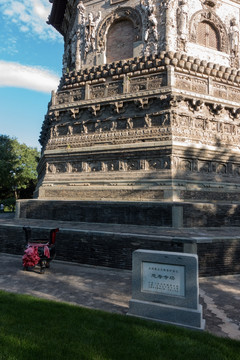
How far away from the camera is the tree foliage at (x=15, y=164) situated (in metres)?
37.9

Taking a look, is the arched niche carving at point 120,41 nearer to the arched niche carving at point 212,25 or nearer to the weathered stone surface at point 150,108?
the weathered stone surface at point 150,108

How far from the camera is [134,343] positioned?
13.0 feet

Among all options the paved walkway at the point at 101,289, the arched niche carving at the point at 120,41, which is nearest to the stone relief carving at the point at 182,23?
the arched niche carving at the point at 120,41

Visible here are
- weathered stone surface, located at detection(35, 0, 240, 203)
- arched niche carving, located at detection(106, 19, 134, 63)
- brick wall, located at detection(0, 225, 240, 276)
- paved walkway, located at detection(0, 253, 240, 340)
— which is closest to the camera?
paved walkway, located at detection(0, 253, 240, 340)

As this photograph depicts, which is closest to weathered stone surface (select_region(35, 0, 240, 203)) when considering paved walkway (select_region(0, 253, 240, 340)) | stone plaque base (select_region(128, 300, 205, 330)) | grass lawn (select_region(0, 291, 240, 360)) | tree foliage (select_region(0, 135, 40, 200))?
paved walkway (select_region(0, 253, 240, 340))

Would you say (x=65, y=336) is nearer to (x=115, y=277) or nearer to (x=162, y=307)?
(x=162, y=307)

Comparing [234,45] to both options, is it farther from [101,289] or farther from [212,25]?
[101,289]

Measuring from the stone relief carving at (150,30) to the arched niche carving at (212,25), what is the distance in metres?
2.57

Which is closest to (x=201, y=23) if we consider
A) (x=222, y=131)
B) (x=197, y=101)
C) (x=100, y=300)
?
(x=197, y=101)

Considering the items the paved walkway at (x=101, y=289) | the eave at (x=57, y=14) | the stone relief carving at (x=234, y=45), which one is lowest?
the paved walkway at (x=101, y=289)

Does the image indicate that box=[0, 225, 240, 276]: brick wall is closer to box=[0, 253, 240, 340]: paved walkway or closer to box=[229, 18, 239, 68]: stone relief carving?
box=[0, 253, 240, 340]: paved walkway

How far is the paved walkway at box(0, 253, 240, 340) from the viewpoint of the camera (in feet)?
17.5

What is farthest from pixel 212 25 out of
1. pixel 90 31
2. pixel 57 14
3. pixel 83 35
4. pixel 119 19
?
pixel 57 14

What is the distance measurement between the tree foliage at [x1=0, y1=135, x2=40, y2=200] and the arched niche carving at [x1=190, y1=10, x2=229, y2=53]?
2781cm
